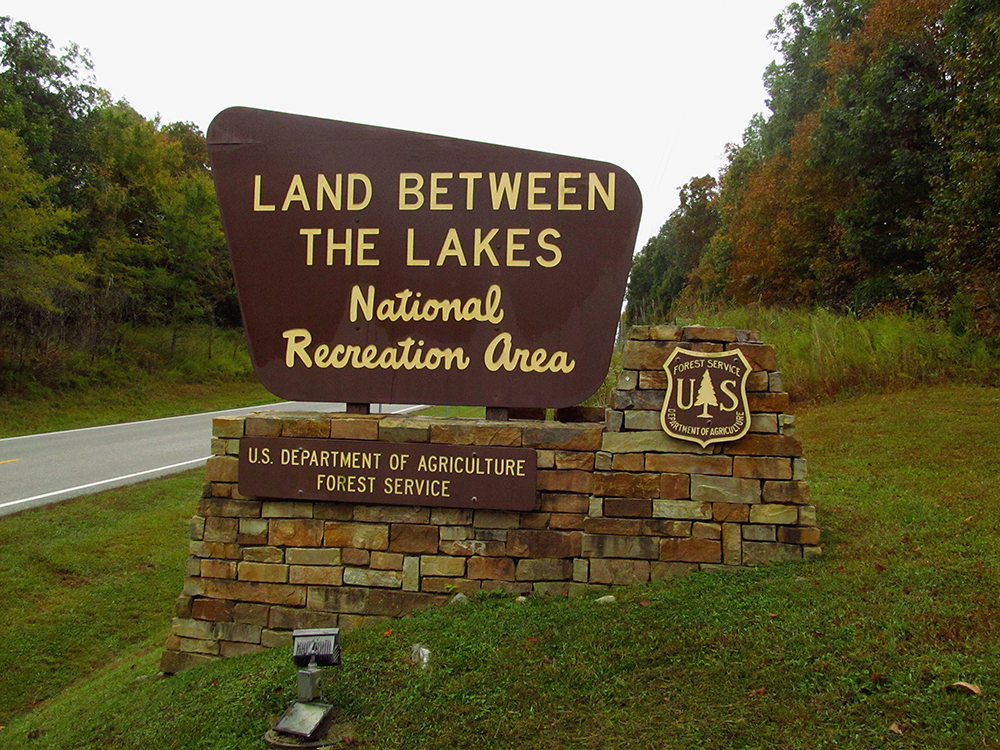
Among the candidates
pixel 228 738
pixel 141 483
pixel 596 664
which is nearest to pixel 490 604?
pixel 596 664

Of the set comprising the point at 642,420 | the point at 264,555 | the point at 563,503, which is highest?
the point at 642,420

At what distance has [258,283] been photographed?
5023 millimetres

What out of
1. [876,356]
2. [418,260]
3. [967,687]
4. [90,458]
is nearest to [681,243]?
[876,356]

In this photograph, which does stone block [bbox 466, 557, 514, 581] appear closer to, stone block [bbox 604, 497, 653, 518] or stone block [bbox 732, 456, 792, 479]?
stone block [bbox 604, 497, 653, 518]

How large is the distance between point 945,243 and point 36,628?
40.4ft

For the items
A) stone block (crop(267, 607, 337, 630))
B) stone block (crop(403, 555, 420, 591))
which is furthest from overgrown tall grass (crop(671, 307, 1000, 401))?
stone block (crop(267, 607, 337, 630))

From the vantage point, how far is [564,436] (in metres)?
4.56

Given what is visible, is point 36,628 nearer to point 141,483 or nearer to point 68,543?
point 68,543

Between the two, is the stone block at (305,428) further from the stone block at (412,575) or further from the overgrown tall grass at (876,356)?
the overgrown tall grass at (876,356)

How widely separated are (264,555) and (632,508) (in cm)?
230

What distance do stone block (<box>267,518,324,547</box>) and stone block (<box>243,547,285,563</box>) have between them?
0.04 meters

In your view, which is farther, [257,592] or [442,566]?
[257,592]

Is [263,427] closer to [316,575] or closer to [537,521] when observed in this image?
[316,575]

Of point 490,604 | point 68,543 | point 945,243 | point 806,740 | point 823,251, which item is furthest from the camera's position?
point 823,251
